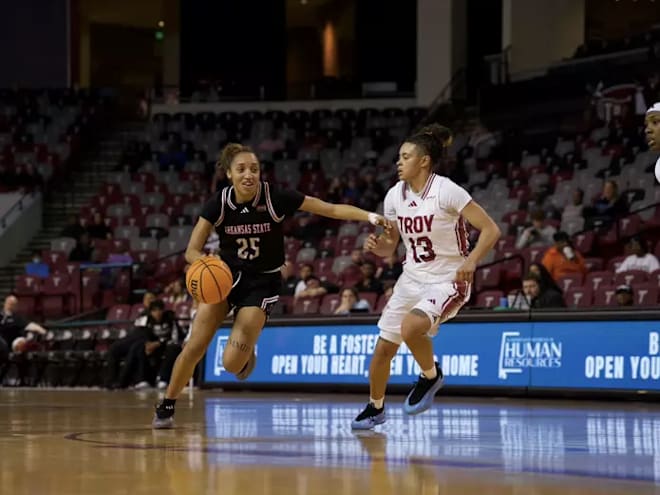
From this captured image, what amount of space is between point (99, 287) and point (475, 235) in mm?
8767

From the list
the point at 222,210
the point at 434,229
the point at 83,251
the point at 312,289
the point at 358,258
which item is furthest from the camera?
the point at 83,251

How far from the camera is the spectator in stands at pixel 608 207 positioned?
2098cm

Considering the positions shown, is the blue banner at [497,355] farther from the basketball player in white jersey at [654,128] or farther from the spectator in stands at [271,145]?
the spectator in stands at [271,145]

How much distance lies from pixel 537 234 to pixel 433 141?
38.3ft

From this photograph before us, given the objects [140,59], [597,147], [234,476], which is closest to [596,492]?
[234,476]

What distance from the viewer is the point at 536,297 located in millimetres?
16219

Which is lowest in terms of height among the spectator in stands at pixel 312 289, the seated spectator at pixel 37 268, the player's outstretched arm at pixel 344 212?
the spectator in stands at pixel 312 289

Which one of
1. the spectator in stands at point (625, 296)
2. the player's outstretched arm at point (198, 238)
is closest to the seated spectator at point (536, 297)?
the spectator in stands at point (625, 296)

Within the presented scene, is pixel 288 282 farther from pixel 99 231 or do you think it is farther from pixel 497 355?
pixel 99 231

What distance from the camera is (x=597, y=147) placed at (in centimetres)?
2561

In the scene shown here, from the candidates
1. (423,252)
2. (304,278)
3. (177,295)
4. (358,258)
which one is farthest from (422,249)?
(177,295)

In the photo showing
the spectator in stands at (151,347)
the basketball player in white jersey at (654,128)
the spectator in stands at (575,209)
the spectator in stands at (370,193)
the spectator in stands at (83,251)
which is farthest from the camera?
the spectator in stands at (83,251)

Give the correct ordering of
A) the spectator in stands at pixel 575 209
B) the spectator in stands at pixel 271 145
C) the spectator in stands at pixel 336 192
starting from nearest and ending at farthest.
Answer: the spectator in stands at pixel 575 209 → the spectator in stands at pixel 336 192 → the spectator in stands at pixel 271 145

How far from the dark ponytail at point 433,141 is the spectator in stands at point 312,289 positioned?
35.6ft
